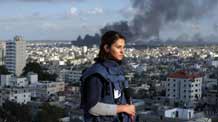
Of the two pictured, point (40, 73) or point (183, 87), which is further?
point (40, 73)

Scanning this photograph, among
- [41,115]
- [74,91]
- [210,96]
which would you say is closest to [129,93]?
[41,115]

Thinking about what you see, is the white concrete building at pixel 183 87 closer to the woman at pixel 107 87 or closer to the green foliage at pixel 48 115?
the green foliage at pixel 48 115

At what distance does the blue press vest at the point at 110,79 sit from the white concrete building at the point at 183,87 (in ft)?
52.1

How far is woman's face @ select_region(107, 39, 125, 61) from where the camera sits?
1.40 meters

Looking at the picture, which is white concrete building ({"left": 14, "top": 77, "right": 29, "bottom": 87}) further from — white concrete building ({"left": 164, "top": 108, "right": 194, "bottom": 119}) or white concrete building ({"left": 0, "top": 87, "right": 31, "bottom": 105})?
white concrete building ({"left": 164, "top": 108, "right": 194, "bottom": 119})

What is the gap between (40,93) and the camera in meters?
18.5

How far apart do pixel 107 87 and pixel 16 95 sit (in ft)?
50.2

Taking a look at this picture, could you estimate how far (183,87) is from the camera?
1744 centimetres

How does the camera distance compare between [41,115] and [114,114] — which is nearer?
[114,114]

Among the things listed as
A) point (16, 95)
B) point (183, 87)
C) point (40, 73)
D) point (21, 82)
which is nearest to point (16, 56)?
point (40, 73)

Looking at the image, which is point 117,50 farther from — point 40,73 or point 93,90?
point 40,73

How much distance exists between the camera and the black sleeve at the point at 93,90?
1352 mm

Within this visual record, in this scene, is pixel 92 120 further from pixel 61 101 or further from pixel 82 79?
pixel 61 101

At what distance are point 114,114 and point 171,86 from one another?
16.5 meters
